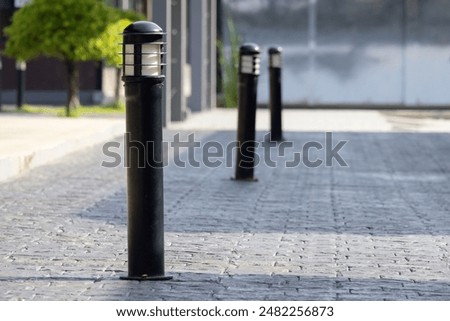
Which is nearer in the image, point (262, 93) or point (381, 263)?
point (381, 263)

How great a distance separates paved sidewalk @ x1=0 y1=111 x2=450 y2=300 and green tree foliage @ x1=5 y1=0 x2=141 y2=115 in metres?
7.96

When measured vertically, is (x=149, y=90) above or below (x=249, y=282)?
above

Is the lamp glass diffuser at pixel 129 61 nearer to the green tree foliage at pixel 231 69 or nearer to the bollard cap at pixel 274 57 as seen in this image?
the bollard cap at pixel 274 57

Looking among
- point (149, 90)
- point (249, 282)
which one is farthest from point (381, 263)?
point (149, 90)

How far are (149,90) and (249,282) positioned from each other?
3.76 feet

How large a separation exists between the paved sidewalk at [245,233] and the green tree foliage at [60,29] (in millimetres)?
7965

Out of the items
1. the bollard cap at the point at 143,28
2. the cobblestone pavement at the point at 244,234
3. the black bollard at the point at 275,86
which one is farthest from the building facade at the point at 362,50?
the bollard cap at the point at 143,28

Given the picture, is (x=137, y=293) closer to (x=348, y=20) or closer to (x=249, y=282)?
(x=249, y=282)

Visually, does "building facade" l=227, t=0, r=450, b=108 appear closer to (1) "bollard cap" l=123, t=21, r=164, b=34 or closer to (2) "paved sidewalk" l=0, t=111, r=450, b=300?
(2) "paved sidewalk" l=0, t=111, r=450, b=300

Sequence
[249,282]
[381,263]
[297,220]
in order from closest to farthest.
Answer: [249,282]
[381,263]
[297,220]

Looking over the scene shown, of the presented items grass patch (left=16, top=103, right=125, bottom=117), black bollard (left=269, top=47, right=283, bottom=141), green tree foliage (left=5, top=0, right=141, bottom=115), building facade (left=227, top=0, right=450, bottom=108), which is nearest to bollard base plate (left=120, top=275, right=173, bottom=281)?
black bollard (left=269, top=47, right=283, bottom=141)

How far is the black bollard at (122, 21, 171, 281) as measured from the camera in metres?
7.61

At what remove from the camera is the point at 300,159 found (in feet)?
55.0

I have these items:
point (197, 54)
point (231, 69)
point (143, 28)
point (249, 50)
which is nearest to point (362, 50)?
point (231, 69)
